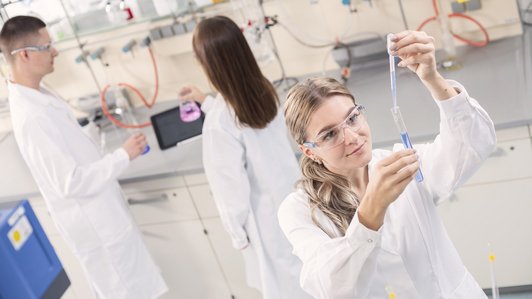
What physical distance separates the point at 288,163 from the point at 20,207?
4.07 ft

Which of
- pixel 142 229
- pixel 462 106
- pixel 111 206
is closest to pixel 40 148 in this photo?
pixel 111 206

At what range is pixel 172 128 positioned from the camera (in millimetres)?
3033

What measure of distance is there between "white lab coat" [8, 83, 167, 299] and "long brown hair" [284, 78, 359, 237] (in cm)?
126

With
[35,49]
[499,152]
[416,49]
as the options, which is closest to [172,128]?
[35,49]

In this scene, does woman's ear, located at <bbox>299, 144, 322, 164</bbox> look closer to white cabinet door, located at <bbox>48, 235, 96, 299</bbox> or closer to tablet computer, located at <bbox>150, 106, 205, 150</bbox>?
tablet computer, located at <bbox>150, 106, 205, 150</bbox>

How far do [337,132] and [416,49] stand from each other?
243 millimetres

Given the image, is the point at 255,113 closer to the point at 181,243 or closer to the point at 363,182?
the point at 363,182

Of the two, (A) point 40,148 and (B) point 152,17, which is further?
(B) point 152,17

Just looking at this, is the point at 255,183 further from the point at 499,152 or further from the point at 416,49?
the point at 416,49

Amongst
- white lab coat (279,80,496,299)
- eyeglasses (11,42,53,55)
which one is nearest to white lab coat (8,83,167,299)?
eyeglasses (11,42,53,55)

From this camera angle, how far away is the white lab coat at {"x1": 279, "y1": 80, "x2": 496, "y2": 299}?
1.46 m

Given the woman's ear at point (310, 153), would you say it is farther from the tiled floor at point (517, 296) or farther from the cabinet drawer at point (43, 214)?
the cabinet drawer at point (43, 214)

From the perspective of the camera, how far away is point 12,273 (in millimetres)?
1368

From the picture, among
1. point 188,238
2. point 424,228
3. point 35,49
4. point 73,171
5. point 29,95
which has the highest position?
point 35,49
